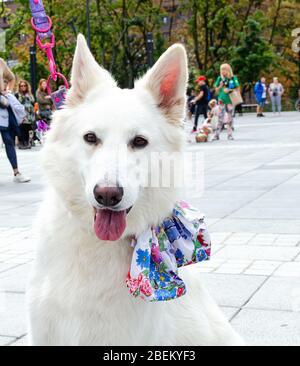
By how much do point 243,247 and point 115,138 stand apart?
339 cm

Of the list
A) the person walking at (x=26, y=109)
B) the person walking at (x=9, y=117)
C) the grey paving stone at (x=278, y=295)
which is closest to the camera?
the grey paving stone at (x=278, y=295)

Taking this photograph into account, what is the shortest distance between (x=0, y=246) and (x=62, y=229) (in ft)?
12.4

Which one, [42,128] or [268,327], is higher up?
[42,128]

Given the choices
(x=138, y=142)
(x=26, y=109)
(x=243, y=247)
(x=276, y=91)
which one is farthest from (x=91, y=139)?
(x=276, y=91)

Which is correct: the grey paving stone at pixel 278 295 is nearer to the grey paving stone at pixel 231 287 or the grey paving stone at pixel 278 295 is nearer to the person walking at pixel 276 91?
the grey paving stone at pixel 231 287

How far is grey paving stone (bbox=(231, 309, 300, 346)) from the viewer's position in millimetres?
3660

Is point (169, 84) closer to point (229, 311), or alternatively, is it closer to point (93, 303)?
point (93, 303)

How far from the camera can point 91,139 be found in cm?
288

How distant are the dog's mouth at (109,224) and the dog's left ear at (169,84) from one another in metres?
0.64

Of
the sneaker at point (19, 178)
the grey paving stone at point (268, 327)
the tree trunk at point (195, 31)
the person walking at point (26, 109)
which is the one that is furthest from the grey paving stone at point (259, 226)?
the tree trunk at point (195, 31)

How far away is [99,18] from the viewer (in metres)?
40.3

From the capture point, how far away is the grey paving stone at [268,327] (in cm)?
366

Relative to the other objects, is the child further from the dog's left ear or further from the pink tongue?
the pink tongue

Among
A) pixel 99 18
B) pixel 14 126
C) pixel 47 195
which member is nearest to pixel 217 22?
pixel 99 18
